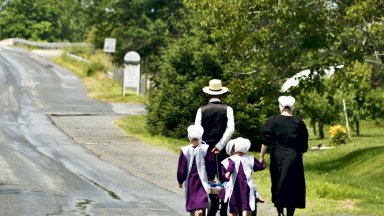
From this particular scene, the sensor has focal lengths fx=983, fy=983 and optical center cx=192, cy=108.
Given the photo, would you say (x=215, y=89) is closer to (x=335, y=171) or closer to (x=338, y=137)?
(x=335, y=171)

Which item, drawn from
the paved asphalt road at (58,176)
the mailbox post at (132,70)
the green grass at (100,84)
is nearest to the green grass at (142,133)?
the paved asphalt road at (58,176)

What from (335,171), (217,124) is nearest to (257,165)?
(217,124)

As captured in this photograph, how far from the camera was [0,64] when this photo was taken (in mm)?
69000

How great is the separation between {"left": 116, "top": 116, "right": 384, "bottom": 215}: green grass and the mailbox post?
10349mm

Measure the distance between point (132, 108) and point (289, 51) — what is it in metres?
18.7

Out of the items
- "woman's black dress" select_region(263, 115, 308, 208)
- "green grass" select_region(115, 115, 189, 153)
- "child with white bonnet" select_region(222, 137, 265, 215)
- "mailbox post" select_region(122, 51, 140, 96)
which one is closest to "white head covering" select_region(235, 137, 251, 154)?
"child with white bonnet" select_region(222, 137, 265, 215)

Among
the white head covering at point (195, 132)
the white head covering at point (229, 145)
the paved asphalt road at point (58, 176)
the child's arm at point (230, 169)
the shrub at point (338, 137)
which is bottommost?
the shrub at point (338, 137)

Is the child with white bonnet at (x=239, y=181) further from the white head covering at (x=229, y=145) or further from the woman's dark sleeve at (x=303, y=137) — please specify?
the woman's dark sleeve at (x=303, y=137)

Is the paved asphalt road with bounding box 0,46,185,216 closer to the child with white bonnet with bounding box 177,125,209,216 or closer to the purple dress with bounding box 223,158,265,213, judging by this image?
the child with white bonnet with bounding box 177,125,209,216

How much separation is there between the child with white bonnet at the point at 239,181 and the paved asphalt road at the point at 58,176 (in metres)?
2.53

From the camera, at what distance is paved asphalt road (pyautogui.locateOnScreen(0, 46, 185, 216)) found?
1541cm

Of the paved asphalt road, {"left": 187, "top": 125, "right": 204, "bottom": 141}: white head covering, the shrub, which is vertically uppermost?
{"left": 187, "top": 125, "right": 204, "bottom": 141}: white head covering

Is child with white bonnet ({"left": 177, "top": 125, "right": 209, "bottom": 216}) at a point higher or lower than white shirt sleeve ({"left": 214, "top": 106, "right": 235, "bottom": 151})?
lower

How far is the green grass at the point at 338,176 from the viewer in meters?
16.1
